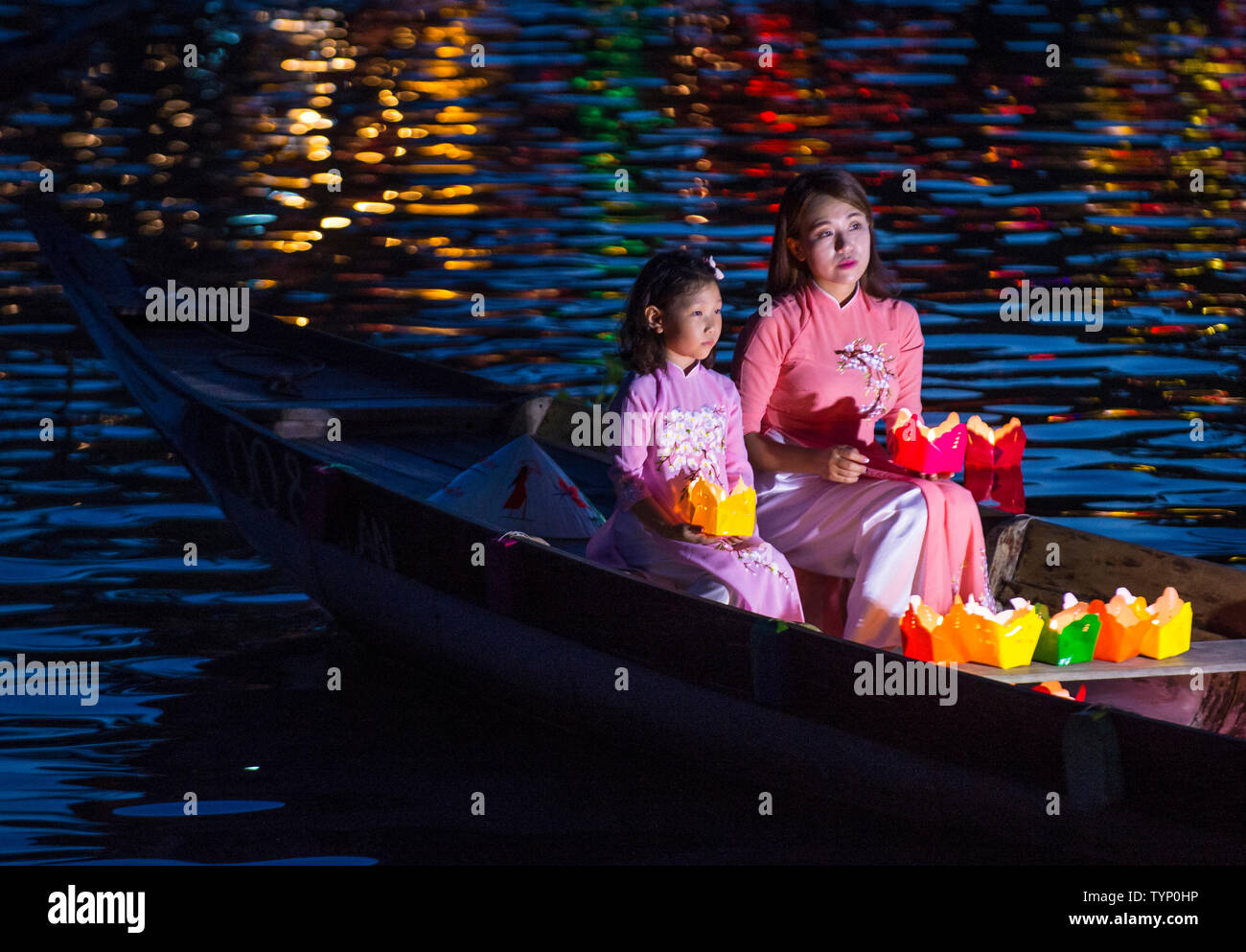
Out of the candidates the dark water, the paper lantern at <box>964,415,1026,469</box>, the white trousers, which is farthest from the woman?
the dark water

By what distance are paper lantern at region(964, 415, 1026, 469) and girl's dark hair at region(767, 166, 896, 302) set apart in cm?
55

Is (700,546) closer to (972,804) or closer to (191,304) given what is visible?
(972,804)

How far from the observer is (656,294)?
5.70 m

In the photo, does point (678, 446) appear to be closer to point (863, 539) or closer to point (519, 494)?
point (863, 539)

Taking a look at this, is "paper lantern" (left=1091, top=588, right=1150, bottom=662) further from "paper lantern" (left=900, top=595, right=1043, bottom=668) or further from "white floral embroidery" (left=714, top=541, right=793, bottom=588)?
"white floral embroidery" (left=714, top=541, right=793, bottom=588)

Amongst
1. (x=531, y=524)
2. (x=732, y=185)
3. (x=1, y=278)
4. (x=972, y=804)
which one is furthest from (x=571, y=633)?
(x=732, y=185)

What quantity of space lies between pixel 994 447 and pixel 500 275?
9344 millimetres

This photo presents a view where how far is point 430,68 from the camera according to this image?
29.3m

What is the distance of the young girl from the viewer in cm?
565

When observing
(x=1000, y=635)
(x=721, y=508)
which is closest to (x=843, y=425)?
(x=721, y=508)

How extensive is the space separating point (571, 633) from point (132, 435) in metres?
5.11

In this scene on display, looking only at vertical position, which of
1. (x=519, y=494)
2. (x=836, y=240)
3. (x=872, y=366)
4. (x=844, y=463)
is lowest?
(x=519, y=494)
